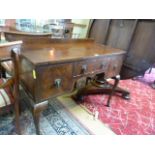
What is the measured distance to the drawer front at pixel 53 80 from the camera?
1033 millimetres

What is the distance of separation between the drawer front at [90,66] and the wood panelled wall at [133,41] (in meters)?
0.82

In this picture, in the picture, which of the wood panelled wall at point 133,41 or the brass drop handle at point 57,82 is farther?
the wood panelled wall at point 133,41

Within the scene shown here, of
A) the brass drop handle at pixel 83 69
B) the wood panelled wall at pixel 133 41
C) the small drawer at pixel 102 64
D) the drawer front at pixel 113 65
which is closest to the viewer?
the brass drop handle at pixel 83 69

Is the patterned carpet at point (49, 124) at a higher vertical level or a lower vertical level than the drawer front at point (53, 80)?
lower

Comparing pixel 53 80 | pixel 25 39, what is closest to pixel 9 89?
pixel 53 80

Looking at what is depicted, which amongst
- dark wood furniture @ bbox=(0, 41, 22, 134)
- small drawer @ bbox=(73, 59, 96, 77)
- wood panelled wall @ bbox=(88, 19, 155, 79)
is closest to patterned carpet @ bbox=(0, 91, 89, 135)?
dark wood furniture @ bbox=(0, 41, 22, 134)

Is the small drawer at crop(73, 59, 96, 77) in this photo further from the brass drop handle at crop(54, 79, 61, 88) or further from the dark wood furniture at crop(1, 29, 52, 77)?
the dark wood furniture at crop(1, 29, 52, 77)

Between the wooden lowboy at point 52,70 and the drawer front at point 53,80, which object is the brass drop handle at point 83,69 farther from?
the drawer front at point 53,80

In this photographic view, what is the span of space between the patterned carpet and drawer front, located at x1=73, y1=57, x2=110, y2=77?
54 centimetres

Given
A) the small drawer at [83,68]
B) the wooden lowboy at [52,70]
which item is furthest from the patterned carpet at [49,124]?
the small drawer at [83,68]

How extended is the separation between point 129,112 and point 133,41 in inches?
39.4
